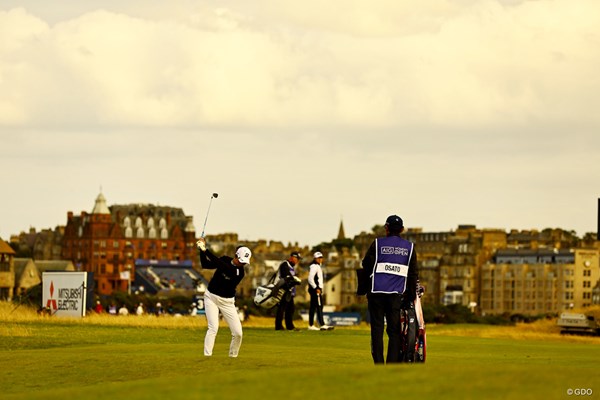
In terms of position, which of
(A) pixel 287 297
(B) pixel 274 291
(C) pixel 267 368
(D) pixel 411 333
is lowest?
(C) pixel 267 368

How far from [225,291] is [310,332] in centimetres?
1412

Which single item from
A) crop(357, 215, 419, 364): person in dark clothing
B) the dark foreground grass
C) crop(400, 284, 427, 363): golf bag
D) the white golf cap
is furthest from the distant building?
crop(357, 215, 419, 364): person in dark clothing

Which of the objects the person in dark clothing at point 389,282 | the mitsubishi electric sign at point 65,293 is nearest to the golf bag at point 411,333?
the person in dark clothing at point 389,282

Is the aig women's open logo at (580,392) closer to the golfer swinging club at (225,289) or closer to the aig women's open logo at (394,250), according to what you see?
the aig women's open logo at (394,250)

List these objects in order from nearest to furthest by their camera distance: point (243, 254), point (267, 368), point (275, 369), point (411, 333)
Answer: point (411, 333)
point (275, 369)
point (267, 368)
point (243, 254)

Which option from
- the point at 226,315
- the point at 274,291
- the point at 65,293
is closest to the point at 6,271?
the point at 65,293

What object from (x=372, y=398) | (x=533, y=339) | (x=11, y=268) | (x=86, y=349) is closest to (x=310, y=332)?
(x=533, y=339)

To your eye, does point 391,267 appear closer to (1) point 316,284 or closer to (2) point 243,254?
(2) point 243,254

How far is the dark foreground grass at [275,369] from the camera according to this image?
17.3 m

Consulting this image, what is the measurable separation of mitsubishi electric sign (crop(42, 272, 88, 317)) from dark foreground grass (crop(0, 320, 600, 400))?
979 cm

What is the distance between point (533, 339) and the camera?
43531 mm

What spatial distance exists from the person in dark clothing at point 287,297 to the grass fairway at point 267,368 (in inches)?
19.3

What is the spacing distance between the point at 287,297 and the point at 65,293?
13.4 metres

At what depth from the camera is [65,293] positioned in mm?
51188
